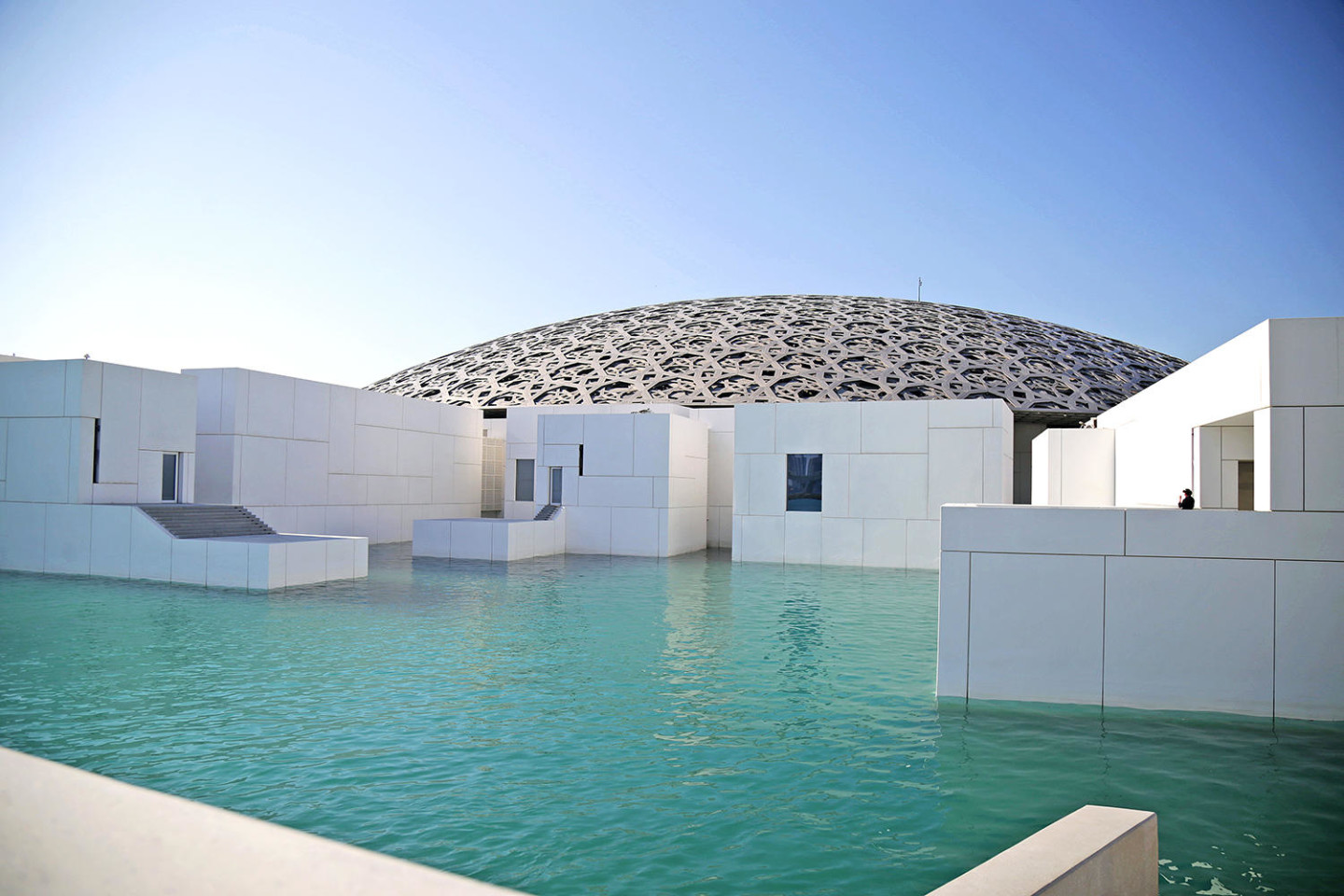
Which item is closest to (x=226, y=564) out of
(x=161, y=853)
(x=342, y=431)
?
(x=342, y=431)

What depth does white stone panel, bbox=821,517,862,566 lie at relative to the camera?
20.2m

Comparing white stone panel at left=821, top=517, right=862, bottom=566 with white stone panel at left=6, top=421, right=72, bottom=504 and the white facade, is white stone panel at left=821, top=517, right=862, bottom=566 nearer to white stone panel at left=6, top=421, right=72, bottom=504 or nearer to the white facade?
the white facade

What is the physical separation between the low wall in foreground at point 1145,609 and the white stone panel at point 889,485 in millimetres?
11240

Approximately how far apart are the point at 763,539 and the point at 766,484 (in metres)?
1.24

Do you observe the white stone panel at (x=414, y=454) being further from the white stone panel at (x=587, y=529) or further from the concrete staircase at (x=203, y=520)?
the concrete staircase at (x=203, y=520)

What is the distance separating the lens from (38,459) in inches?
671

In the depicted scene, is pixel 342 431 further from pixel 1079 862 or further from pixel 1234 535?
pixel 1079 862

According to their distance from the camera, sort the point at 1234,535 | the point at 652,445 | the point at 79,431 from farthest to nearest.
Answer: the point at 652,445
the point at 79,431
the point at 1234,535

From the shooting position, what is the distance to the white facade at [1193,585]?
7910 mm

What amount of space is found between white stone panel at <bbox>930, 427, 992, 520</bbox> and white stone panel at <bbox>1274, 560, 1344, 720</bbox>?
11.4 metres

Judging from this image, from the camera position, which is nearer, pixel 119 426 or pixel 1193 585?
pixel 1193 585

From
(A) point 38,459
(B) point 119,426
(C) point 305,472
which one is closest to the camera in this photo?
(A) point 38,459

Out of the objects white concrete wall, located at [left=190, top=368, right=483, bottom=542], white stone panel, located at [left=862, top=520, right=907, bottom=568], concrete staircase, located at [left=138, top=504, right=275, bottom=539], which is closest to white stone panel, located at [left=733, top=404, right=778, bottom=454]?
white stone panel, located at [left=862, top=520, right=907, bottom=568]

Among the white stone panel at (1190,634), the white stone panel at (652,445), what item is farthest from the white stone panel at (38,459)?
the white stone panel at (1190,634)
